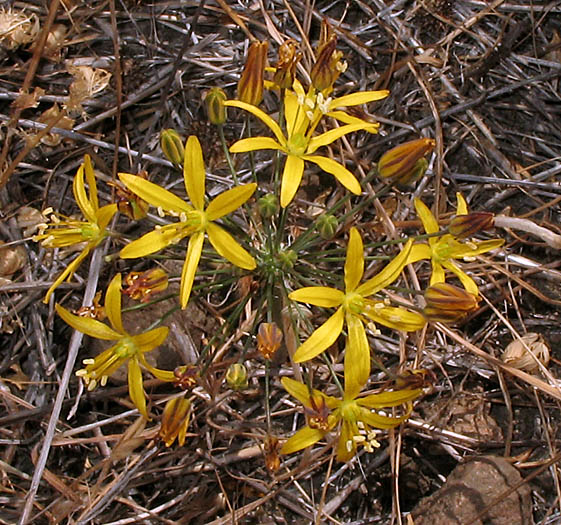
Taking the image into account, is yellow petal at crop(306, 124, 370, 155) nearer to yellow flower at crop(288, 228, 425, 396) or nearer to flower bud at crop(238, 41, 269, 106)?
flower bud at crop(238, 41, 269, 106)

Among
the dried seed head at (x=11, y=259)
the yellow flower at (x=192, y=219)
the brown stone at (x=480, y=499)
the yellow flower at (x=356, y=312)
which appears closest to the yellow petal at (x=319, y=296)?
the yellow flower at (x=356, y=312)

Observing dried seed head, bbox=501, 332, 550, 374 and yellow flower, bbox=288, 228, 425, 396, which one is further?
dried seed head, bbox=501, 332, 550, 374

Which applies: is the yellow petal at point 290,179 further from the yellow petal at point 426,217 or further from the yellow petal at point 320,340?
the yellow petal at point 426,217

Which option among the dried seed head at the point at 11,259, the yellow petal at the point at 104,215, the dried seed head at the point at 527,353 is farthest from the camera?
the dried seed head at the point at 11,259

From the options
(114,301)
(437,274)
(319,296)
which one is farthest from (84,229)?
(437,274)

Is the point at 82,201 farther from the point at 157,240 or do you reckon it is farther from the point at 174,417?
the point at 174,417

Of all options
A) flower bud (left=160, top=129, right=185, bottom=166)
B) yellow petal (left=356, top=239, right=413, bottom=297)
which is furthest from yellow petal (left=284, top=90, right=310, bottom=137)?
yellow petal (left=356, top=239, right=413, bottom=297)
